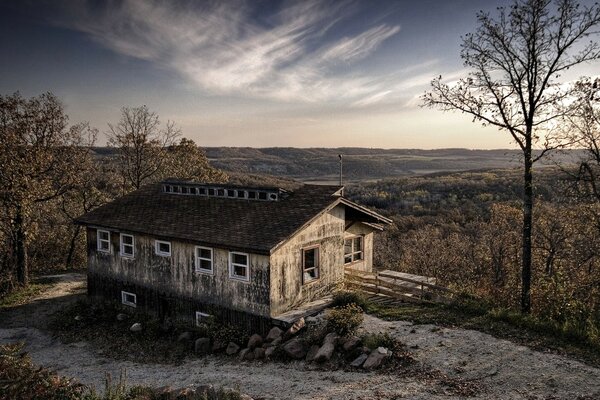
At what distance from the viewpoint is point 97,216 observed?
23125 mm

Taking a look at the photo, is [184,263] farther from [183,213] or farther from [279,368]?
[279,368]

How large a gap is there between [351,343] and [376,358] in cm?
110

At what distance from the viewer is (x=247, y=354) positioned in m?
15.2

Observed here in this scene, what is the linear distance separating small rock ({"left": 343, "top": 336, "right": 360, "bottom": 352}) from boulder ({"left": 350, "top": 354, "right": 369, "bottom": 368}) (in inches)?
17.3

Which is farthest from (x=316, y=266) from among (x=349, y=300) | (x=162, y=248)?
(x=162, y=248)

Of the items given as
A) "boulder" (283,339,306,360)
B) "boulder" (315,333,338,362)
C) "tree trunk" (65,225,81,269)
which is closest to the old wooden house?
"boulder" (283,339,306,360)

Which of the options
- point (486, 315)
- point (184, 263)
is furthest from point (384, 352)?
point (184, 263)

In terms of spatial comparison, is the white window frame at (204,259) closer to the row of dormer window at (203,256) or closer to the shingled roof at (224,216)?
the row of dormer window at (203,256)

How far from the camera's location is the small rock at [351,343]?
13773 millimetres

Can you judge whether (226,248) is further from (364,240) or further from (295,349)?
(364,240)

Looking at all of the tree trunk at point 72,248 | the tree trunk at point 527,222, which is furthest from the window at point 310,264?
the tree trunk at point 72,248

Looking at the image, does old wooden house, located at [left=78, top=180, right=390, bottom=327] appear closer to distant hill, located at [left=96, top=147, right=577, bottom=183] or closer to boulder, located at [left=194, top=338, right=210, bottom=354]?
boulder, located at [left=194, top=338, right=210, bottom=354]

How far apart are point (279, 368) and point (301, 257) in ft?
16.3

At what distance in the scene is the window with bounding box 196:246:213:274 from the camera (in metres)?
18.0
